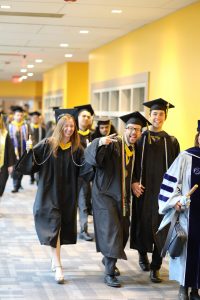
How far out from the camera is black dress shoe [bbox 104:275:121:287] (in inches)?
219

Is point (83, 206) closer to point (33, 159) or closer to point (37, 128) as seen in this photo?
point (33, 159)

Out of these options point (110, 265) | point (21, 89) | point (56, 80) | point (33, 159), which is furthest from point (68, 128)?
point (21, 89)

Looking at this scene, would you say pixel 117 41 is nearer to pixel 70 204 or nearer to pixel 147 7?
pixel 147 7

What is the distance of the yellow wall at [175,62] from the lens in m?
8.01

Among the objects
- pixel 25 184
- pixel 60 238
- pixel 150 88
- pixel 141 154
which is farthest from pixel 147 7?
pixel 25 184

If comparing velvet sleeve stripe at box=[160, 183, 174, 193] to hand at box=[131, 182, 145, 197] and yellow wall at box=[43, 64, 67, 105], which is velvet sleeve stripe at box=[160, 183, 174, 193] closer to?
hand at box=[131, 182, 145, 197]

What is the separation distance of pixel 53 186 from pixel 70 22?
4866mm

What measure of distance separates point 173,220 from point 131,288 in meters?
0.92

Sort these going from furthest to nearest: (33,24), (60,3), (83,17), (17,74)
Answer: (17,74)
(33,24)
(83,17)
(60,3)

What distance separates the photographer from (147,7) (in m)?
8.34

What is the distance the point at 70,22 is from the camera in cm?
997

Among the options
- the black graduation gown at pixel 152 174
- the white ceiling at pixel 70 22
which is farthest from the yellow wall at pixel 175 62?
the black graduation gown at pixel 152 174

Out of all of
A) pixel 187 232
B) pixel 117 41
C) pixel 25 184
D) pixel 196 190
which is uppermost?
pixel 117 41

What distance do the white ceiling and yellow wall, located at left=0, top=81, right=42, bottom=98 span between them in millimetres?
13073
